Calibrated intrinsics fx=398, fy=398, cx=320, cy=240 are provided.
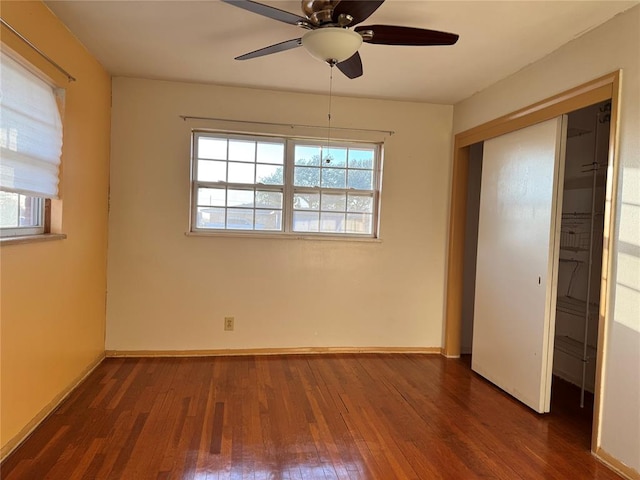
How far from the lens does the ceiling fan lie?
69.1 inches

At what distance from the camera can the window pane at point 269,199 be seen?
12.2ft

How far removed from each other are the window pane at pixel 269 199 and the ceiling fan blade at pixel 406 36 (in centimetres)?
193

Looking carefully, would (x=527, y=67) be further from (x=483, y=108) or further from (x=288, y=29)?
(x=288, y=29)

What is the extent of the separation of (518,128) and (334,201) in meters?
1.68

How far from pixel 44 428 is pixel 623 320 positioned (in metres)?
3.26

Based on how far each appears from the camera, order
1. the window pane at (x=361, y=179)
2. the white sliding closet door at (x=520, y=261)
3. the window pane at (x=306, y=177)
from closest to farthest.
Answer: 1. the white sliding closet door at (x=520, y=261)
2. the window pane at (x=306, y=177)
3. the window pane at (x=361, y=179)

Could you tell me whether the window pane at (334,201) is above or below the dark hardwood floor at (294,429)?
above

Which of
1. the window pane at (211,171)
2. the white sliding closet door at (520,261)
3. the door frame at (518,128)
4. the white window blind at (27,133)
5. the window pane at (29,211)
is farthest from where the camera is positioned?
the window pane at (211,171)

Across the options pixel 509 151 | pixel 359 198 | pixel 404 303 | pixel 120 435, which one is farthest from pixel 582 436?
pixel 120 435

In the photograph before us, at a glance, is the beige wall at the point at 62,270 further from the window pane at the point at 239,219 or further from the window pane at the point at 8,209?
the window pane at the point at 239,219

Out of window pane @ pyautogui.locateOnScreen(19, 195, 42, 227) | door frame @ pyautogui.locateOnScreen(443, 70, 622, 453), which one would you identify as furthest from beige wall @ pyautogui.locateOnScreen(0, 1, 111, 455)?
door frame @ pyautogui.locateOnScreen(443, 70, 622, 453)

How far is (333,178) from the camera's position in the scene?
386cm

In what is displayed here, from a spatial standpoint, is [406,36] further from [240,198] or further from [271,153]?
[240,198]

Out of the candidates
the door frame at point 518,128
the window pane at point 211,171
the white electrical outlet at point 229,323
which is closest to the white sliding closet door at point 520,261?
the door frame at point 518,128
